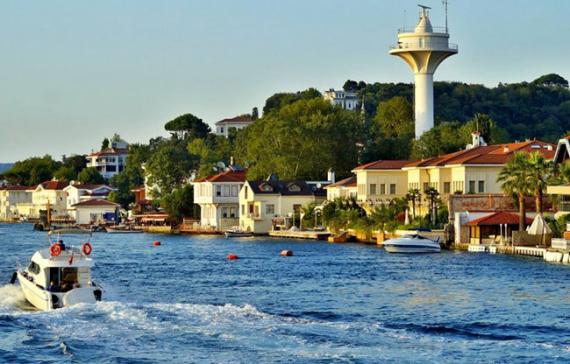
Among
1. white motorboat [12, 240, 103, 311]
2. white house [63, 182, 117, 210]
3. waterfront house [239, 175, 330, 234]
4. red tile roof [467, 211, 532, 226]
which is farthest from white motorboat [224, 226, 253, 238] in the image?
white motorboat [12, 240, 103, 311]

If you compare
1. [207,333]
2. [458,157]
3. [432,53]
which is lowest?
[207,333]

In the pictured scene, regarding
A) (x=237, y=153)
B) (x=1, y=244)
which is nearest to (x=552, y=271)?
(x=1, y=244)

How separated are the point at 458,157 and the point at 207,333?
6431cm

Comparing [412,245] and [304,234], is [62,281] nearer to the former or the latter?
[412,245]

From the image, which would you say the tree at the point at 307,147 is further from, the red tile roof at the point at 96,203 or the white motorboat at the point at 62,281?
the white motorboat at the point at 62,281

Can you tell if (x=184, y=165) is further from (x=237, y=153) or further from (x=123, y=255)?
(x=123, y=255)

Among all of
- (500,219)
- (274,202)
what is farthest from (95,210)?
(500,219)

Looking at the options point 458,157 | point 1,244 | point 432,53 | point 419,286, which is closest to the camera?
point 419,286

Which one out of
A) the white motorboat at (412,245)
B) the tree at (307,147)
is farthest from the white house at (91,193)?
the white motorboat at (412,245)

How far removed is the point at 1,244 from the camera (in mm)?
110250

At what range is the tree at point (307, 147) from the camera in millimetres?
140250

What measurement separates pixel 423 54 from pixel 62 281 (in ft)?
291

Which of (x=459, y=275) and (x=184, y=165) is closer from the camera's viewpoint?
(x=459, y=275)

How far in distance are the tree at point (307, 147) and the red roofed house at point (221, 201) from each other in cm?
292
